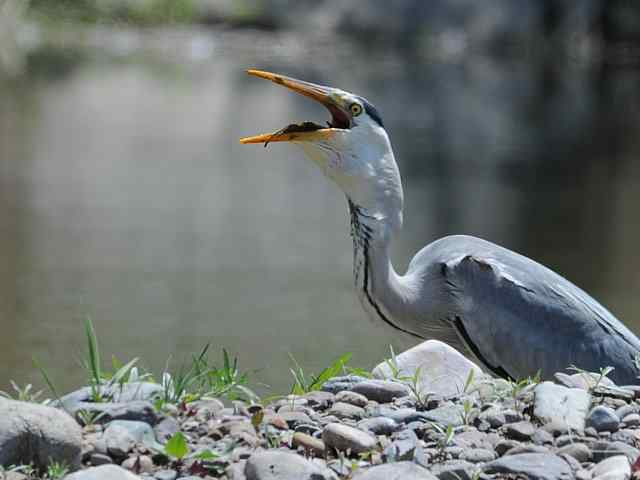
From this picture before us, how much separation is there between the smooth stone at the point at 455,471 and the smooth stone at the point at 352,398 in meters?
0.61

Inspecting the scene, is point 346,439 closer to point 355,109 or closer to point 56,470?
point 56,470

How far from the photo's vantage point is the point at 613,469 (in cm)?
388

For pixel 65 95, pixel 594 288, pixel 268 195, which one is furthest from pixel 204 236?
pixel 65 95

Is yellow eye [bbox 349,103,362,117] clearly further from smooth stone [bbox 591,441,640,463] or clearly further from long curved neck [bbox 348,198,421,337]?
smooth stone [bbox 591,441,640,463]

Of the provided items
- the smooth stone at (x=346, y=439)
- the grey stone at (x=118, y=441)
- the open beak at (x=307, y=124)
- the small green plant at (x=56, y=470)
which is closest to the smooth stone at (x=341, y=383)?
the smooth stone at (x=346, y=439)

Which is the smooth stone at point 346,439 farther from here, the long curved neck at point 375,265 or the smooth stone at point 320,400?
the long curved neck at point 375,265

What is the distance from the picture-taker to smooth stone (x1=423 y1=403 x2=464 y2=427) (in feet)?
14.1

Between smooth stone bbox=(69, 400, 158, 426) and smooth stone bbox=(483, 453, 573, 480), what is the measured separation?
1013 mm

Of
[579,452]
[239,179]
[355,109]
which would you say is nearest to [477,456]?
[579,452]

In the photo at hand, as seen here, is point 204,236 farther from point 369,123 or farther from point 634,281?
point 369,123

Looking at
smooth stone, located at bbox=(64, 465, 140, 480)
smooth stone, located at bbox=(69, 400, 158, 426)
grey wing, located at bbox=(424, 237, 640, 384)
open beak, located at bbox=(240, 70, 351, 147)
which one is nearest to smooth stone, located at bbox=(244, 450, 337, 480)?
smooth stone, located at bbox=(64, 465, 140, 480)

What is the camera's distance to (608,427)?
427cm

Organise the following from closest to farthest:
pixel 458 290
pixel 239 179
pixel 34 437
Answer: pixel 34 437
pixel 458 290
pixel 239 179

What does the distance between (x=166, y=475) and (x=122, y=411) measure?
1.08 ft
